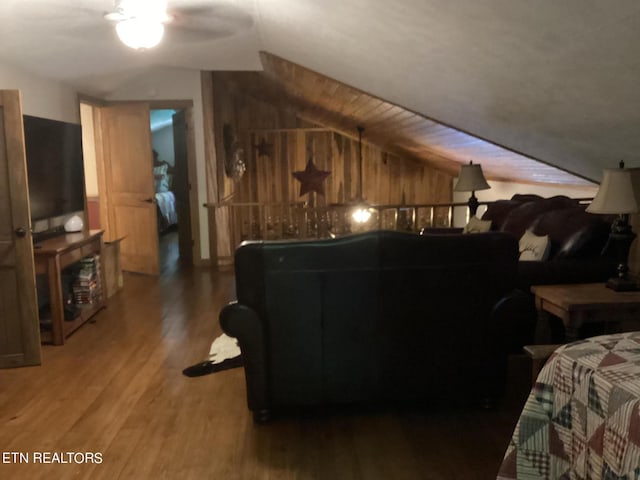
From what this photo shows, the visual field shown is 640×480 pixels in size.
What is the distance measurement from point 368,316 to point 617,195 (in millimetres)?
1443

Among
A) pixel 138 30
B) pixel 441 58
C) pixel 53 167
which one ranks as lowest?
pixel 53 167

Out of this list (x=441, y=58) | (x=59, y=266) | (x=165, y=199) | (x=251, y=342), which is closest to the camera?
(x=251, y=342)

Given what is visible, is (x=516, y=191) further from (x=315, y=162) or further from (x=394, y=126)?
(x=315, y=162)

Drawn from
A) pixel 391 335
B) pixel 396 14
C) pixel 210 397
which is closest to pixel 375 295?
pixel 391 335

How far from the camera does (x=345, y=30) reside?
3.30 metres

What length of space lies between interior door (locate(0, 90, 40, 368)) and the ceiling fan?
0.82 metres

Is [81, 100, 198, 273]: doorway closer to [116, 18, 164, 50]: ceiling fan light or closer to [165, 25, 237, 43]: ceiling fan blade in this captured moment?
[165, 25, 237, 43]: ceiling fan blade

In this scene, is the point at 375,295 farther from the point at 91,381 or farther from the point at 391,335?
the point at 91,381

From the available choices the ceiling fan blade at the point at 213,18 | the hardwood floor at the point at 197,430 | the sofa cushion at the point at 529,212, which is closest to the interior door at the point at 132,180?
the ceiling fan blade at the point at 213,18

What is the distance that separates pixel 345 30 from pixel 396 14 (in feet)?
2.29

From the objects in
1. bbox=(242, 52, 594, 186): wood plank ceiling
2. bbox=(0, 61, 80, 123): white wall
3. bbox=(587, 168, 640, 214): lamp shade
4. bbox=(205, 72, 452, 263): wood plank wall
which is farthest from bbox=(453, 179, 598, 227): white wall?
bbox=(0, 61, 80, 123): white wall

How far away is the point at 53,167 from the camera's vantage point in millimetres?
4461

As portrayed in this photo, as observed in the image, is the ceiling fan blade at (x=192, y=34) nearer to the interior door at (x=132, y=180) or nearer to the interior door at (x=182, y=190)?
the interior door at (x=132, y=180)

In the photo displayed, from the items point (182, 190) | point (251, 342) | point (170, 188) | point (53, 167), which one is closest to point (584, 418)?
point (251, 342)
